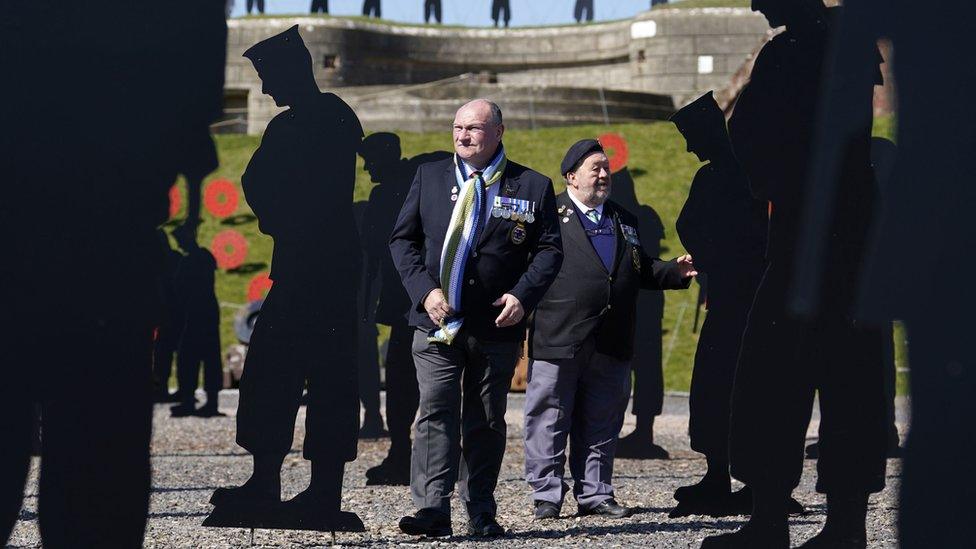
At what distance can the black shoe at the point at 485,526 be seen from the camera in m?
6.41

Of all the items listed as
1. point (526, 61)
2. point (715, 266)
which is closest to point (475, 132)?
point (715, 266)

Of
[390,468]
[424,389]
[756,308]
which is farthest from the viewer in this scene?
[390,468]

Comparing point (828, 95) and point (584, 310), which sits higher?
point (828, 95)

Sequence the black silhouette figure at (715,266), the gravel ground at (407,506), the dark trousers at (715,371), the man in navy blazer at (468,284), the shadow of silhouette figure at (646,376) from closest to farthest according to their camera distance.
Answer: the man in navy blazer at (468,284) < the gravel ground at (407,506) < the black silhouette figure at (715,266) < the dark trousers at (715,371) < the shadow of silhouette figure at (646,376)

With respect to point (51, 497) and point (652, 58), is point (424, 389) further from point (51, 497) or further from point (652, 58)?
point (652, 58)

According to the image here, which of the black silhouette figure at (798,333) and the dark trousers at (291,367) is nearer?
the black silhouette figure at (798,333)

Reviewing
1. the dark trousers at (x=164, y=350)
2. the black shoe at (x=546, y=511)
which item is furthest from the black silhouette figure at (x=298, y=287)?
the dark trousers at (x=164, y=350)

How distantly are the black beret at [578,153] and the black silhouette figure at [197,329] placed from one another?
7788 millimetres

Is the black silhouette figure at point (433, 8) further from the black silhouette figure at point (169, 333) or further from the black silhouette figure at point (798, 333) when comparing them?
the black silhouette figure at point (798, 333)

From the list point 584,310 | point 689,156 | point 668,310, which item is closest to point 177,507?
point 584,310

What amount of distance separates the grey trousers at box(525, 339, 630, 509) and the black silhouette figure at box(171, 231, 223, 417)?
7622mm

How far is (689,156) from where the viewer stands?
2734 centimetres

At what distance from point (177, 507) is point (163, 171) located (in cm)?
302

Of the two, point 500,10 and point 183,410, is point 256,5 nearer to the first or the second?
point 500,10
